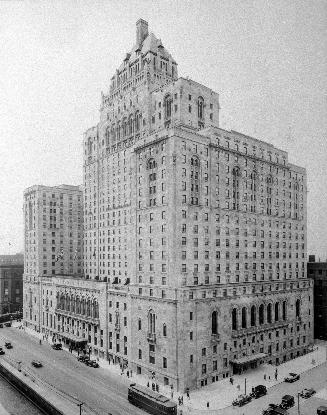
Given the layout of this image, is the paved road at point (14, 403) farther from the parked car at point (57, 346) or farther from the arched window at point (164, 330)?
the parked car at point (57, 346)

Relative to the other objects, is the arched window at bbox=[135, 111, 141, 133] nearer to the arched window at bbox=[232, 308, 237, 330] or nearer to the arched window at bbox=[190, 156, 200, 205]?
the arched window at bbox=[190, 156, 200, 205]

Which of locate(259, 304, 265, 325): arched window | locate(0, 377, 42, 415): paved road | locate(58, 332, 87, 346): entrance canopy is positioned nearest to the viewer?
locate(0, 377, 42, 415): paved road

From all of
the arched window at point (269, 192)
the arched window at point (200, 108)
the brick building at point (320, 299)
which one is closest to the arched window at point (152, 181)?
the arched window at point (200, 108)

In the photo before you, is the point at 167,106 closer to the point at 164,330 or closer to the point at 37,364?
the point at 164,330

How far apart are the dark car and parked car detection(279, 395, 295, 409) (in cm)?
511

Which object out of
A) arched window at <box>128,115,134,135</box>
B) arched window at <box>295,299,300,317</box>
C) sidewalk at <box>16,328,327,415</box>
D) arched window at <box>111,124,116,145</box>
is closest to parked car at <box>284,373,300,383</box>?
sidewalk at <box>16,328,327,415</box>

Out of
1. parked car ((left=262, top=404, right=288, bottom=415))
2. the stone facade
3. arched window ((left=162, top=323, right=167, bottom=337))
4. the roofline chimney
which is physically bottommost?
parked car ((left=262, top=404, right=288, bottom=415))

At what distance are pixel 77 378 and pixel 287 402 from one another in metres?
41.0

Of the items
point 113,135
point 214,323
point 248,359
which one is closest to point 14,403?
point 214,323

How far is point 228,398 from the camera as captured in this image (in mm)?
71750

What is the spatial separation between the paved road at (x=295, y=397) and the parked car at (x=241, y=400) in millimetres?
662

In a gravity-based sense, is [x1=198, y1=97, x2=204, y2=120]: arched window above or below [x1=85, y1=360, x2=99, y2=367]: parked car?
above

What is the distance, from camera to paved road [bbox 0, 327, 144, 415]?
2657 inches

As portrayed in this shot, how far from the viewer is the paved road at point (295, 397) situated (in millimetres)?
65500
